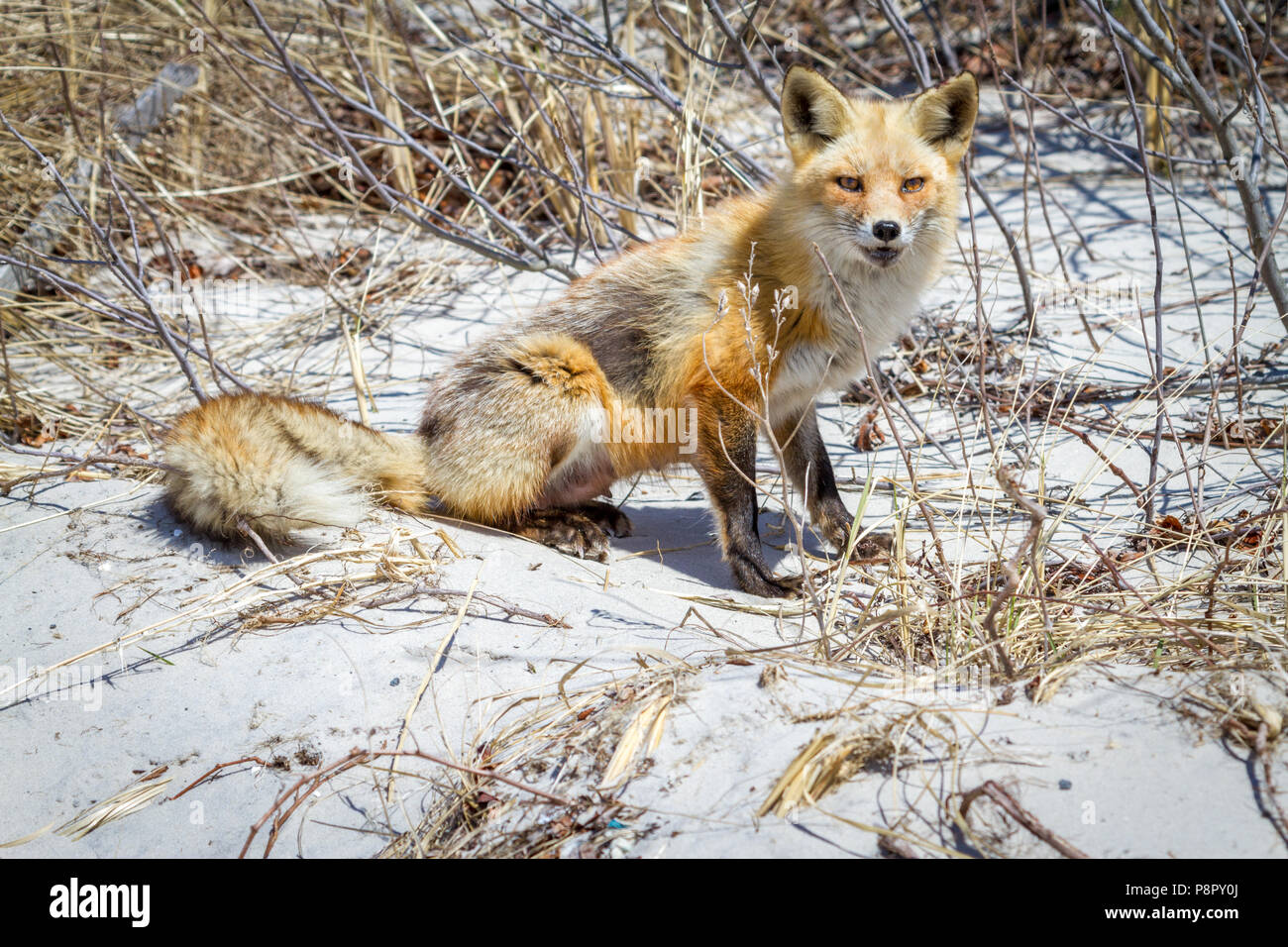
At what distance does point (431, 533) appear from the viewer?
358cm

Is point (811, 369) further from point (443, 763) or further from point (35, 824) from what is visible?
point (35, 824)

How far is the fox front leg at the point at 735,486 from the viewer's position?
3.51 meters

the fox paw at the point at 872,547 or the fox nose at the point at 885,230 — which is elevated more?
the fox nose at the point at 885,230

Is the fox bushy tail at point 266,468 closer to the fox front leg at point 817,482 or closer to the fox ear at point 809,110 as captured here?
the fox front leg at point 817,482

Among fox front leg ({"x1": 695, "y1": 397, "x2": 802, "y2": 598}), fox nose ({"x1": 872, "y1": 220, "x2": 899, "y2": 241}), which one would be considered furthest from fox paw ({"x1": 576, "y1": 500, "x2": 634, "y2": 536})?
fox nose ({"x1": 872, "y1": 220, "x2": 899, "y2": 241})

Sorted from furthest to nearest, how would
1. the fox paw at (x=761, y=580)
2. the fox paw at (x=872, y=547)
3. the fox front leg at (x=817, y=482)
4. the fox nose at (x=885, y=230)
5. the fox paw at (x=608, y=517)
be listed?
the fox paw at (x=608, y=517) < the fox front leg at (x=817, y=482) < the fox paw at (x=872, y=547) < the fox paw at (x=761, y=580) < the fox nose at (x=885, y=230)

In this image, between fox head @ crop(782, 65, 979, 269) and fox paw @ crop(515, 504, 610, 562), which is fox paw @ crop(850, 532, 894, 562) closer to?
fox paw @ crop(515, 504, 610, 562)

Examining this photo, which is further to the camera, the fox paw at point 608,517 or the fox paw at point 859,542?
the fox paw at point 608,517

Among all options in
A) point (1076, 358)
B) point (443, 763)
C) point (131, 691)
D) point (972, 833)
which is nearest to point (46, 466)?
point (131, 691)

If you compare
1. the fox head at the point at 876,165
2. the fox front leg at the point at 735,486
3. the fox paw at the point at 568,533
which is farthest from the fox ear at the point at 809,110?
the fox paw at the point at 568,533

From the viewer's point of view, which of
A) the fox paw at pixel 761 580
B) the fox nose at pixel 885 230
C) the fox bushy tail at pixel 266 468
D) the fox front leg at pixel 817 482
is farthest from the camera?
the fox front leg at pixel 817 482

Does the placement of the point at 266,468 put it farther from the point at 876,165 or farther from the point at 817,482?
the point at 876,165

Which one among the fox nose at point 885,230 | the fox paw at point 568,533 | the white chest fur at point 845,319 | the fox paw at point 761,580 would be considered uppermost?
the fox nose at point 885,230
